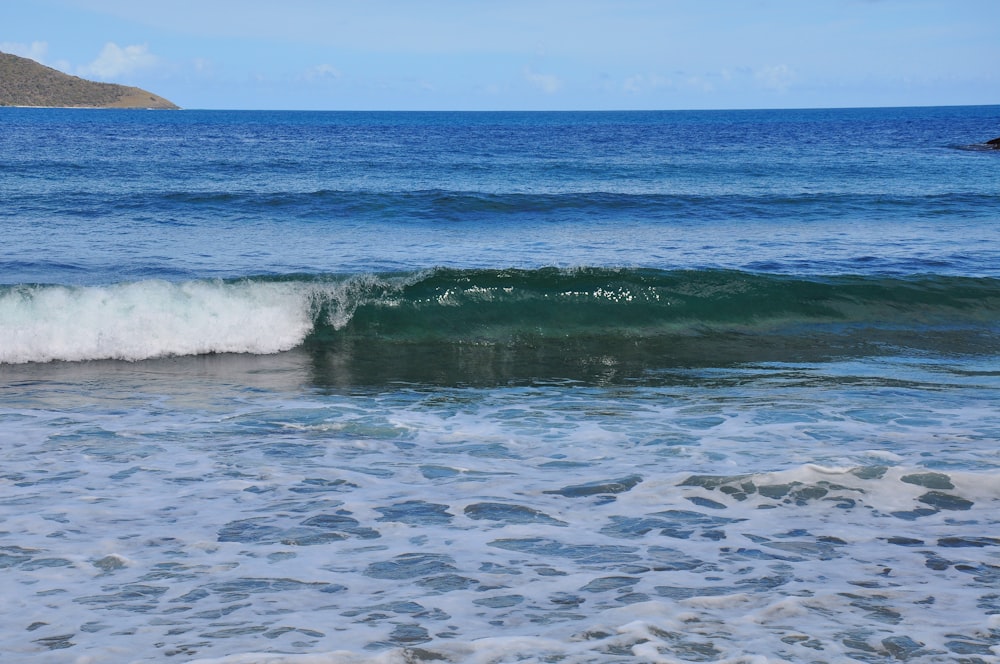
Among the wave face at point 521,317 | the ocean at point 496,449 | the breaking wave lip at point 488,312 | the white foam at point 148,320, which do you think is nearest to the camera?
the ocean at point 496,449

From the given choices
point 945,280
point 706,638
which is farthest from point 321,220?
point 706,638

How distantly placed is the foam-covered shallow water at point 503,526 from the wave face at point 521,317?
98.7 inches

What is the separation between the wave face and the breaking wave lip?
3 centimetres

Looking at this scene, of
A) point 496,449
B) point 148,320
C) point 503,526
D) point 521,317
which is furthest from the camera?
point 521,317

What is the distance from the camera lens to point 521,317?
1360 centimetres

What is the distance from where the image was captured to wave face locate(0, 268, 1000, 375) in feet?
38.5

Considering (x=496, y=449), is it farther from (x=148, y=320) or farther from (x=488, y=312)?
(x=148, y=320)

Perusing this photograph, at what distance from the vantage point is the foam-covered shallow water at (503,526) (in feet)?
14.1

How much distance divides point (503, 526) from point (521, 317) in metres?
8.02

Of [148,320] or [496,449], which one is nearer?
[496,449]

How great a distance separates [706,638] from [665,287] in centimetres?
1040

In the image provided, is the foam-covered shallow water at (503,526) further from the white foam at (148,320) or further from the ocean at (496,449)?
the white foam at (148,320)

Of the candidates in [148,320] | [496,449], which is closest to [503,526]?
[496,449]

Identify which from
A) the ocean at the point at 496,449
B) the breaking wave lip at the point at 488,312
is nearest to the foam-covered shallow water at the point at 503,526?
the ocean at the point at 496,449
